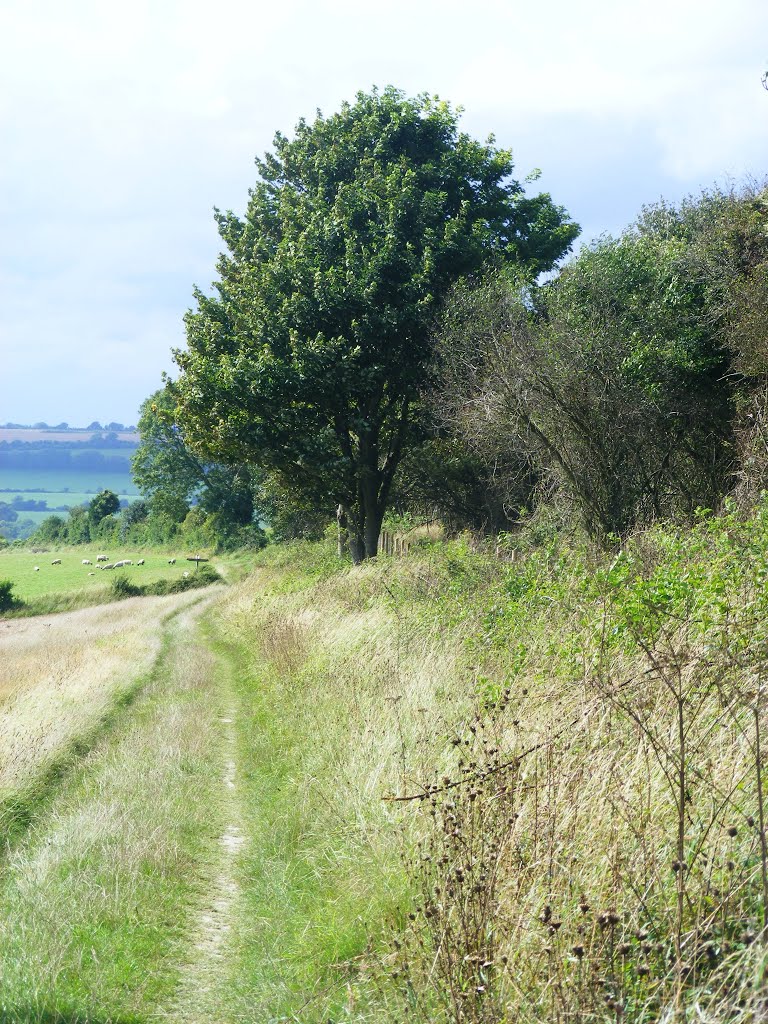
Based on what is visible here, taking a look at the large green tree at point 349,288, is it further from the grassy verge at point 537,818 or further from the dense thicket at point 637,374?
the grassy verge at point 537,818

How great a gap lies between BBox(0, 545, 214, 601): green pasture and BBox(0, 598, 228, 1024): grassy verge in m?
41.2

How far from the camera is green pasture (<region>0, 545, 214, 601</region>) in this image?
51.9 metres

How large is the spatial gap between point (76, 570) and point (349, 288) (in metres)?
45.2

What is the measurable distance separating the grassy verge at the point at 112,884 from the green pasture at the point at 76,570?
1622 inches

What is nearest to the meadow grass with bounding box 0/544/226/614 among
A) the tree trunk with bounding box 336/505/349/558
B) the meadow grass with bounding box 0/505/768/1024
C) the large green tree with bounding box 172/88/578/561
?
the tree trunk with bounding box 336/505/349/558

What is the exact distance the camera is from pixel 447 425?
25375 mm

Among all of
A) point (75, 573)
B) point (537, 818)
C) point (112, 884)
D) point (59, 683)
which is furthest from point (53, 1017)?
point (75, 573)

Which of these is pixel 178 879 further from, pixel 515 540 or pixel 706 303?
pixel 706 303

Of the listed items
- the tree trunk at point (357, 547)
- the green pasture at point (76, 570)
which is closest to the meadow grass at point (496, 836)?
the tree trunk at point (357, 547)

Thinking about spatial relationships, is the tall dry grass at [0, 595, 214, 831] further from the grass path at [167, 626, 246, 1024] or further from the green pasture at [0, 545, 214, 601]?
the green pasture at [0, 545, 214, 601]

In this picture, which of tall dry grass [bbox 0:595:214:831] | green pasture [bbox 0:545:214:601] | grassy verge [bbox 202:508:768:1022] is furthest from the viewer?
green pasture [bbox 0:545:214:601]

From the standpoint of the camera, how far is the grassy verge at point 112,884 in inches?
218

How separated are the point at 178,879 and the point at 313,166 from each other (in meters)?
25.6

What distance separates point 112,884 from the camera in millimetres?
7039
